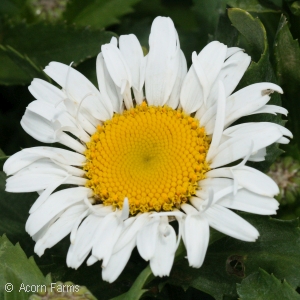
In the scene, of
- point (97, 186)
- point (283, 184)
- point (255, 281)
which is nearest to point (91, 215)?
point (97, 186)

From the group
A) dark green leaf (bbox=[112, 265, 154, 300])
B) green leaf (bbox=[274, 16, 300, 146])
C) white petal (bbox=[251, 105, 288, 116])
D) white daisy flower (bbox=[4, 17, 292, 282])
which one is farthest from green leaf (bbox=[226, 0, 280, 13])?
dark green leaf (bbox=[112, 265, 154, 300])

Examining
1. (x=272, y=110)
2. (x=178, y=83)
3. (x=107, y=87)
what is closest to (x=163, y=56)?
(x=178, y=83)

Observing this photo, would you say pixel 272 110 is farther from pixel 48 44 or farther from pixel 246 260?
pixel 48 44

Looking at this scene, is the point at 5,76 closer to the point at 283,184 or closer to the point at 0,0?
the point at 0,0

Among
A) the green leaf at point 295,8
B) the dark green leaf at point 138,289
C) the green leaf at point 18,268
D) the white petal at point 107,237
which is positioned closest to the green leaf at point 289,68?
the green leaf at point 295,8

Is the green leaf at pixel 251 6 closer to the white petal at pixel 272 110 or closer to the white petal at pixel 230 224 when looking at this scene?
the white petal at pixel 272 110

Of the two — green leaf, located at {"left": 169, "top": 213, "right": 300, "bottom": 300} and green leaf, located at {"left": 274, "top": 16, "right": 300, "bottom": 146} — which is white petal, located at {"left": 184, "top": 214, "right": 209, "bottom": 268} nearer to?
green leaf, located at {"left": 169, "top": 213, "right": 300, "bottom": 300}
